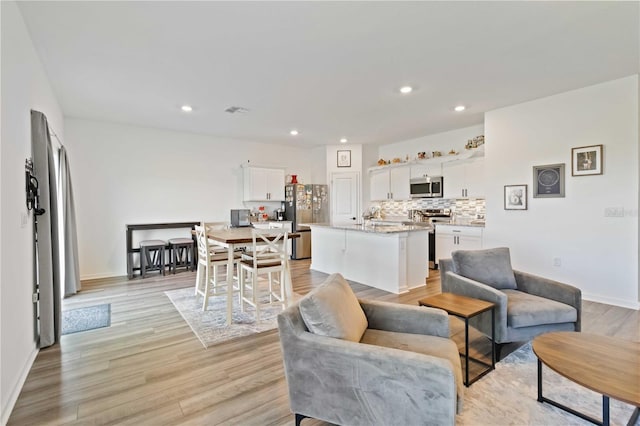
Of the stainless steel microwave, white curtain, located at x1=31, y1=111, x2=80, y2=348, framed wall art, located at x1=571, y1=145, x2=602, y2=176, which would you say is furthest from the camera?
the stainless steel microwave

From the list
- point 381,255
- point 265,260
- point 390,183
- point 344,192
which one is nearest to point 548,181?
point 381,255

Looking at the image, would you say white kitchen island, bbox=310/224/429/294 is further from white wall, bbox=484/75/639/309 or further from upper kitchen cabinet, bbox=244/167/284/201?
upper kitchen cabinet, bbox=244/167/284/201

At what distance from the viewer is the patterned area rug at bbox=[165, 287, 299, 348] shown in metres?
3.13

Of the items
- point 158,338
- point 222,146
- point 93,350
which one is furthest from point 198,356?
point 222,146

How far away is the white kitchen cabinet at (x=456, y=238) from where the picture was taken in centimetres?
541

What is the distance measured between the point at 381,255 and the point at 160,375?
A: 3265 millimetres

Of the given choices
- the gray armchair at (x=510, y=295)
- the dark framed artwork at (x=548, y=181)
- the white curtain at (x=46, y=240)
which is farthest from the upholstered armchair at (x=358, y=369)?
the dark framed artwork at (x=548, y=181)

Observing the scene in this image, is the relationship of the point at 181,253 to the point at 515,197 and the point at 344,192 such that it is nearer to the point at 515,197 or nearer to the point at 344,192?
the point at 344,192

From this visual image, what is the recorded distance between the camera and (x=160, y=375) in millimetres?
2422

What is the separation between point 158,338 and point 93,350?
0.52 metres

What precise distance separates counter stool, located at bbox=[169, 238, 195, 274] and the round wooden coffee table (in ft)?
18.1

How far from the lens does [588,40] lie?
2.94m

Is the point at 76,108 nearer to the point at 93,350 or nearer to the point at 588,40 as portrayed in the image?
the point at 93,350

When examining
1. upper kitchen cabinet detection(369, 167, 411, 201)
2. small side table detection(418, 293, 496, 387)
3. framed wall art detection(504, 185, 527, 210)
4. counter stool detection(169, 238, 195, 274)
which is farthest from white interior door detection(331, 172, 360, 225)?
small side table detection(418, 293, 496, 387)
